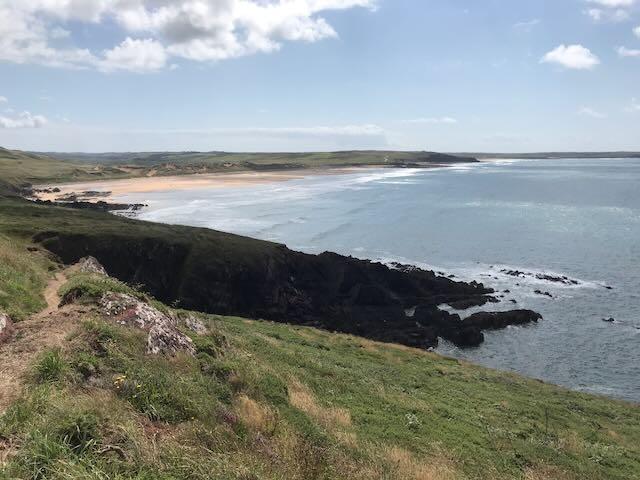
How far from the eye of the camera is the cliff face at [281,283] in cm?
5241

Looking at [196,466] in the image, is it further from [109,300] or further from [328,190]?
[328,190]

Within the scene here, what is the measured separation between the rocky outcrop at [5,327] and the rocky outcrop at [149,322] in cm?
300

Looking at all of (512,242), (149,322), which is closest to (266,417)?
(149,322)

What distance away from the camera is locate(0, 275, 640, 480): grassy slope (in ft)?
29.1

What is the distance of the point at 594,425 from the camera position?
26000 millimetres

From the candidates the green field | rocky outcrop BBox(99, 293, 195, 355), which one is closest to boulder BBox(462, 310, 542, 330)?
the green field

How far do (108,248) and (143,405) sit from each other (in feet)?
153

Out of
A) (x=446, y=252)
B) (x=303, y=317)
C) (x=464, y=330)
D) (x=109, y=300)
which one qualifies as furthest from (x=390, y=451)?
(x=446, y=252)

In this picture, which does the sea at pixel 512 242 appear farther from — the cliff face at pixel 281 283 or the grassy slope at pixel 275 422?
the grassy slope at pixel 275 422

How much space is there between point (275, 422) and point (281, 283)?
46.6 m

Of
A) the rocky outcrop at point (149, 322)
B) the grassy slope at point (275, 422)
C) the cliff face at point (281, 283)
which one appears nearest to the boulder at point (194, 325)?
the grassy slope at point (275, 422)

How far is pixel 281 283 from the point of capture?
60.5 m

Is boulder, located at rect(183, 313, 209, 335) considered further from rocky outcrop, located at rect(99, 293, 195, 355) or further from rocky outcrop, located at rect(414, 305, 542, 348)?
rocky outcrop, located at rect(414, 305, 542, 348)

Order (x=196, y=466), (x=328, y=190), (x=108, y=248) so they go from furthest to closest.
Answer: (x=328, y=190) → (x=108, y=248) → (x=196, y=466)
